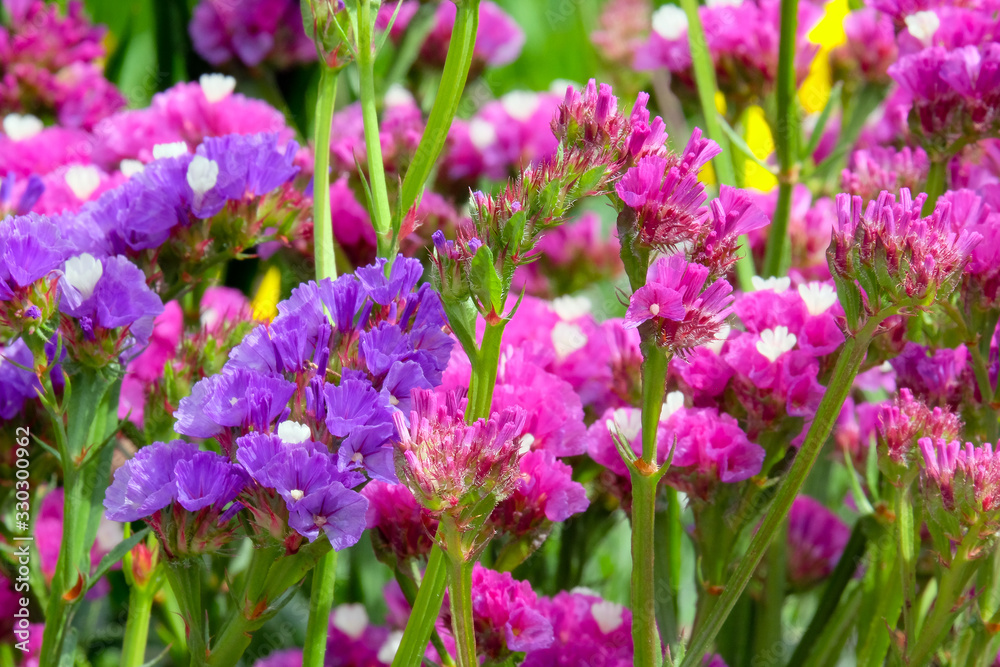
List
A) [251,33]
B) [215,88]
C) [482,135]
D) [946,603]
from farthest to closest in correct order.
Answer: [251,33] < [482,135] < [215,88] < [946,603]

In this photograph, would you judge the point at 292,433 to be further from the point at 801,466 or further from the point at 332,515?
the point at 801,466

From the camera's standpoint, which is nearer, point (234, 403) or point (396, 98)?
point (234, 403)

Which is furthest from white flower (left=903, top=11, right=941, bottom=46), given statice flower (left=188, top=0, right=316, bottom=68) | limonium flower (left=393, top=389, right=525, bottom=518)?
statice flower (left=188, top=0, right=316, bottom=68)

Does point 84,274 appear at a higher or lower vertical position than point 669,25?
lower

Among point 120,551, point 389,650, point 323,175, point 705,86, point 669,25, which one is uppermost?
point 669,25

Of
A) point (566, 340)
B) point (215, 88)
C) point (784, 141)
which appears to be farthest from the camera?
point (215, 88)

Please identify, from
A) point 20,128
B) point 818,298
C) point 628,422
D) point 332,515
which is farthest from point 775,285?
point 20,128

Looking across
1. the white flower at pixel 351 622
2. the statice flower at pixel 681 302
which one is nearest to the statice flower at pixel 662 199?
the statice flower at pixel 681 302
